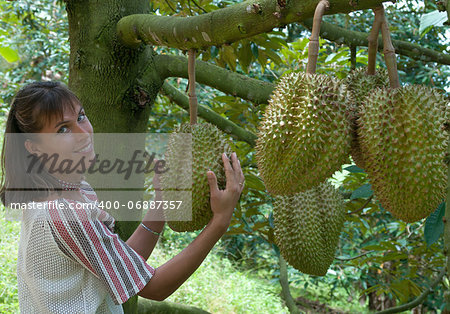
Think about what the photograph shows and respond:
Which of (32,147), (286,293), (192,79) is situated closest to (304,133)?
(192,79)

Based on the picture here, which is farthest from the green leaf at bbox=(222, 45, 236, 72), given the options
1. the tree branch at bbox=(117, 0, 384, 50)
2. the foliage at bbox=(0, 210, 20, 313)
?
the foliage at bbox=(0, 210, 20, 313)

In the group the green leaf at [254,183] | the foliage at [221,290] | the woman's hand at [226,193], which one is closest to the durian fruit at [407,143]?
the woman's hand at [226,193]

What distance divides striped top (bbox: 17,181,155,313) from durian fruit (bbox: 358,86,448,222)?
0.58 meters

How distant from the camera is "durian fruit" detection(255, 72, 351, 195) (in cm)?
89

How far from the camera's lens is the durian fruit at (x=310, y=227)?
1.38 meters

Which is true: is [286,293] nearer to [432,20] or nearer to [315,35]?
[432,20]

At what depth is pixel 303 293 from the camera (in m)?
5.81

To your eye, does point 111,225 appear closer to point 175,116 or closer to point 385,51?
point 385,51

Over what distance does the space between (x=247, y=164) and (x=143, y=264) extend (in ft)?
3.85

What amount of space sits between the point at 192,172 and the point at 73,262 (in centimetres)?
35

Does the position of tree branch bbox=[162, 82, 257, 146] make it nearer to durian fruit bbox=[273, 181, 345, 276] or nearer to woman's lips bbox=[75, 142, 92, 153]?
durian fruit bbox=[273, 181, 345, 276]

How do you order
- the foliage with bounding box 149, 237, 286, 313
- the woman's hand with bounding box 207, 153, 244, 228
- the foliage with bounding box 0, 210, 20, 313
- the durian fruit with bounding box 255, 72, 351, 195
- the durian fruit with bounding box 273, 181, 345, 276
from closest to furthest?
the durian fruit with bounding box 255, 72, 351, 195 → the woman's hand with bounding box 207, 153, 244, 228 → the durian fruit with bounding box 273, 181, 345, 276 → the foliage with bounding box 0, 210, 20, 313 → the foliage with bounding box 149, 237, 286, 313

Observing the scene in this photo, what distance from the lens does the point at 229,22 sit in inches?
35.8

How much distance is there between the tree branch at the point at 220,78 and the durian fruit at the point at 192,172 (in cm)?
37
